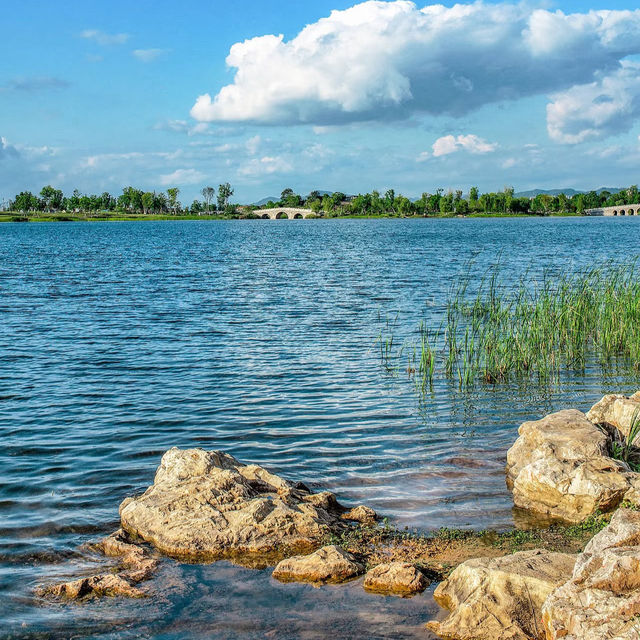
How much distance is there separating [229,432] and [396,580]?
7099mm

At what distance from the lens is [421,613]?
7172mm

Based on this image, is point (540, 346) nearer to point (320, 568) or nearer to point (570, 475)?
point (570, 475)

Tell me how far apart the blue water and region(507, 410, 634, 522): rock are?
520 mm

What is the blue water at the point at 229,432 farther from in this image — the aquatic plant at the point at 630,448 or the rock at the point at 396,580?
the aquatic plant at the point at 630,448

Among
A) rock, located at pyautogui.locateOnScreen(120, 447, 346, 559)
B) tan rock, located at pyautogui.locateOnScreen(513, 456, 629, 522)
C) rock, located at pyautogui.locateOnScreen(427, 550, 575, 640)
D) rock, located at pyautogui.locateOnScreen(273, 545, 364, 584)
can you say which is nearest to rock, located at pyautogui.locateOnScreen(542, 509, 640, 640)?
rock, located at pyautogui.locateOnScreen(427, 550, 575, 640)

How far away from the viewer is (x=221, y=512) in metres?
9.23

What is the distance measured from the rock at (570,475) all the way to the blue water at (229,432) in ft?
1.71

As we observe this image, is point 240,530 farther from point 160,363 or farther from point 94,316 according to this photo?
point 94,316

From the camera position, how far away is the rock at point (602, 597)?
5390mm

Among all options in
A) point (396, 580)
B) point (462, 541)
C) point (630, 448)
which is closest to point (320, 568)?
point (396, 580)

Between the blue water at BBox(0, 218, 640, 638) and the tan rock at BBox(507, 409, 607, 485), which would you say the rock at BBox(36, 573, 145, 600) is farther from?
the tan rock at BBox(507, 409, 607, 485)

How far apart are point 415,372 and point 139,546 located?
11.4m

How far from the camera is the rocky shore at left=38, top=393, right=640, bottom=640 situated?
6.05 meters

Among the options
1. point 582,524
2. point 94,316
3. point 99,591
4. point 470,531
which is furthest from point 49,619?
point 94,316
